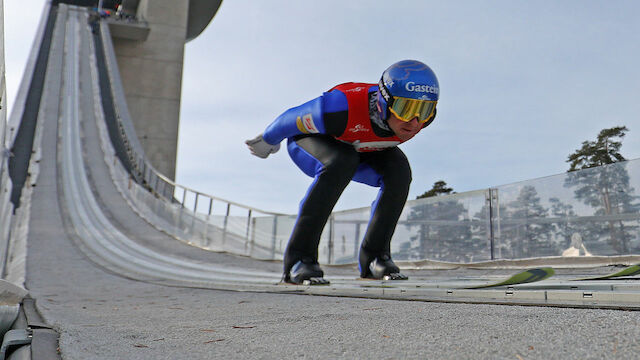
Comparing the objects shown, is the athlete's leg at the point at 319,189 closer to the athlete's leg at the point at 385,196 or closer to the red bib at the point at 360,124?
the red bib at the point at 360,124

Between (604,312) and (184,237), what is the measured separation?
10452 mm

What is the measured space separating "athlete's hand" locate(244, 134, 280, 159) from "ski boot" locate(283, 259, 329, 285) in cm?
103

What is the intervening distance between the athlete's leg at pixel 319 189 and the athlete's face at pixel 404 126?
0.46m

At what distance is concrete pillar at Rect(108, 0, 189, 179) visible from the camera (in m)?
28.5

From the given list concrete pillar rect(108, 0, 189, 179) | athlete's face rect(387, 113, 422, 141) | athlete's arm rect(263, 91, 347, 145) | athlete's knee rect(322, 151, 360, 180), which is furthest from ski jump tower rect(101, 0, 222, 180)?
athlete's face rect(387, 113, 422, 141)

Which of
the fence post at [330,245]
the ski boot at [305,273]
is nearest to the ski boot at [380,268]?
the ski boot at [305,273]

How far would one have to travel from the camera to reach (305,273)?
381cm

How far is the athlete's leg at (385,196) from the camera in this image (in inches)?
160

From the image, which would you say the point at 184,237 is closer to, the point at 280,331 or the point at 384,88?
the point at 384,88

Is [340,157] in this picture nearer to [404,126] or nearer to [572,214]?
[404,126]

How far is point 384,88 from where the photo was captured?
3.38 metres

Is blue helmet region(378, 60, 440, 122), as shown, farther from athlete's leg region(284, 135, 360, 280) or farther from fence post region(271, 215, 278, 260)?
fence post region(271, 215, 278, 260)

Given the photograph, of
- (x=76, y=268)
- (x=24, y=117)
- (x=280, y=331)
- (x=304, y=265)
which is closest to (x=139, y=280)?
(x=76, y=268)

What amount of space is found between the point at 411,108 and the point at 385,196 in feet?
3.11
